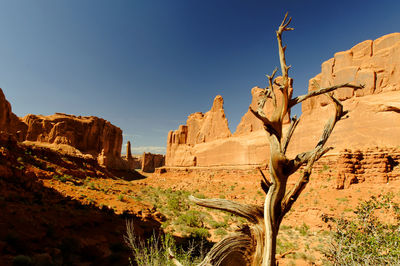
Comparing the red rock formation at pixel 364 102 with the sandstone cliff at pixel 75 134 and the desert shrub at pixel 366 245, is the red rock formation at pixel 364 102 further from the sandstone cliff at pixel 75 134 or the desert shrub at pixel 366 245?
the sandstone cliff at pixel 75 134

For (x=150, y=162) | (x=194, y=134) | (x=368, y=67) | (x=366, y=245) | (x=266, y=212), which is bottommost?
(x=366, y=245)

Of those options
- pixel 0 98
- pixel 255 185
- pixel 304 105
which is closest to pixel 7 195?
pixel 0 98

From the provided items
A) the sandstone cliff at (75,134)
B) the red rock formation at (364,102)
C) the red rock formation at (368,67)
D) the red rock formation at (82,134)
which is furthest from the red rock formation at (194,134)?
the red rock formation at (368,67)

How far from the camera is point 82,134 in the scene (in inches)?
1881

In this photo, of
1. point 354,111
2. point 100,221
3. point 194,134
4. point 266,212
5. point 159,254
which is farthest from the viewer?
point 194,134

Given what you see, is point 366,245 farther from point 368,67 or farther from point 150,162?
point 150,162

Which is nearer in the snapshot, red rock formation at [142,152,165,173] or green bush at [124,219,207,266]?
green bush at [124,219,207,266]

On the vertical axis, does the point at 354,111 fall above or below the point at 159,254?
above

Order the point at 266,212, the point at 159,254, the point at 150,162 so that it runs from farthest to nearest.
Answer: the point at 150,162 < the point at 159,254 < the point at 266,212

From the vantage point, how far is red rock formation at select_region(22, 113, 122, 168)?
41737mm

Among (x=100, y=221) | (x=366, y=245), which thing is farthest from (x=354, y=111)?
(x=100, y=221)

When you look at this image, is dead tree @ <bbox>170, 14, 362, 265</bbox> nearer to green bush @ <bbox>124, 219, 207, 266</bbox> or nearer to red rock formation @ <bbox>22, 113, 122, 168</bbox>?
green bush @ <bbox>124, 219, 207, 266</bbox>

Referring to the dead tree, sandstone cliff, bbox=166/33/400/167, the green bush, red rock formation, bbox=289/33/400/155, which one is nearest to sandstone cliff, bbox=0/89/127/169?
sandstone cliff, bbox=166/33/400/167

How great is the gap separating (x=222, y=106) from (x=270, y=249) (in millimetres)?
41728
